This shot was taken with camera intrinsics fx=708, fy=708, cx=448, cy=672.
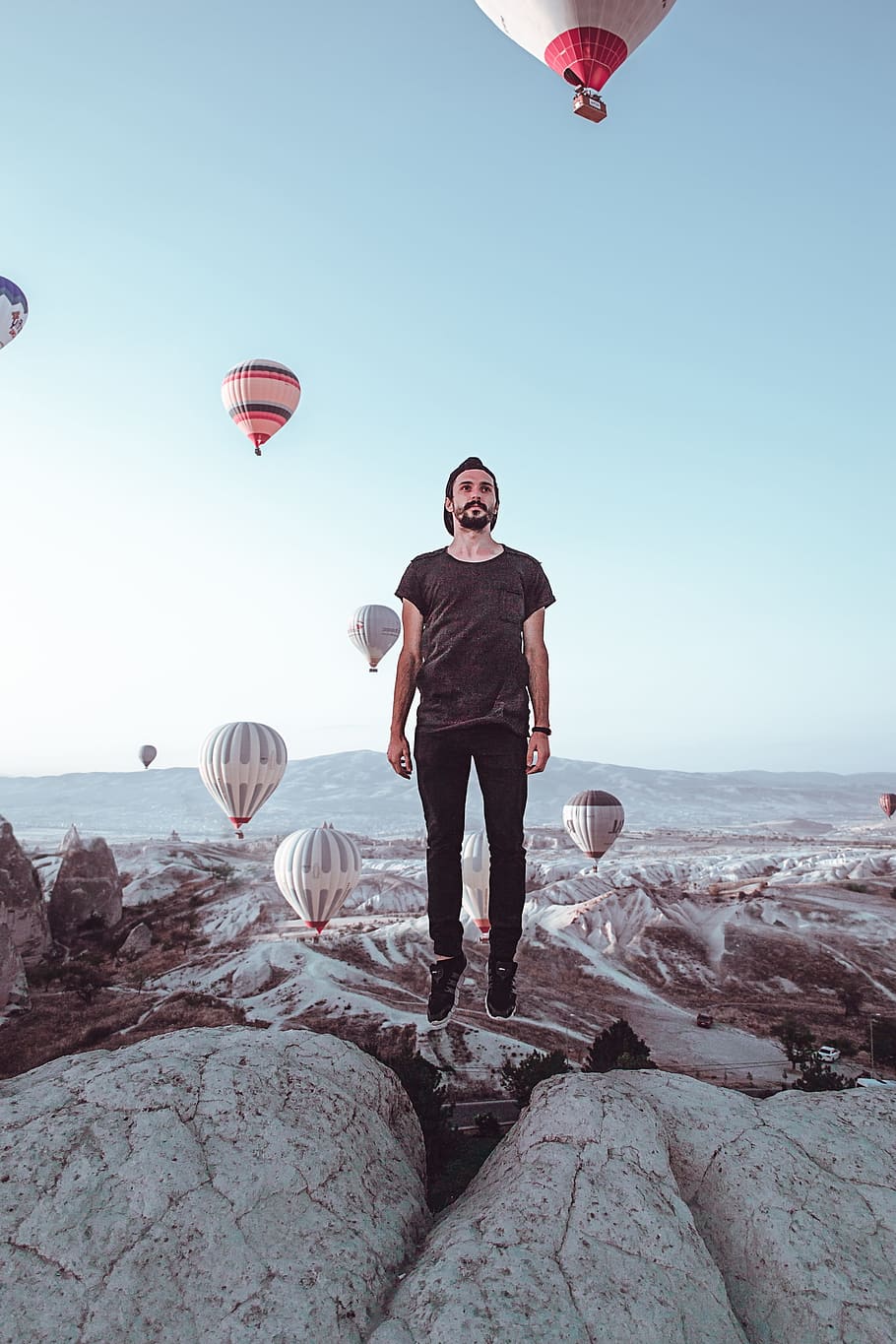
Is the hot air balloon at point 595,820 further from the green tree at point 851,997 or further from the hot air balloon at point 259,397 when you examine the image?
the hot air balloon at point 259,397

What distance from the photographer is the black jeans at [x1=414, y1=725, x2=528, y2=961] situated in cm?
564

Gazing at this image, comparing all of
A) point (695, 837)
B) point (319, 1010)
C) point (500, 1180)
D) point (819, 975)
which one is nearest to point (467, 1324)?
point (500, 1180)

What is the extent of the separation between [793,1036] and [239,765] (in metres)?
26.6

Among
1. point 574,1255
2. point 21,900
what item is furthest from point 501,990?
point 21,900

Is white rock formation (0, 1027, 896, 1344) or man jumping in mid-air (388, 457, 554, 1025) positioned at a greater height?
man jumping in mid-air (388, 457, 554, 1025)

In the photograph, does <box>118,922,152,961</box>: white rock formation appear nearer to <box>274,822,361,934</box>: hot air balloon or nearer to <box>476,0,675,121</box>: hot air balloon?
<box>274,822,361,934</box>: hot air balloon

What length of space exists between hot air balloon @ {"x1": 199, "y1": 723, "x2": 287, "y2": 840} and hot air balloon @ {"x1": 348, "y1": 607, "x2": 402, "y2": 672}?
43.9 feet

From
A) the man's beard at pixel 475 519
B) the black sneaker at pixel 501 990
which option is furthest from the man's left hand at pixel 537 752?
the man's beard at pixel 475 519

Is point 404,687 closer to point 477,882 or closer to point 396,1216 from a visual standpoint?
point 396,1216

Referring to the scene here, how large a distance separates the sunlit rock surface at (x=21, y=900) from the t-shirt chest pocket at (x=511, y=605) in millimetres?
39284

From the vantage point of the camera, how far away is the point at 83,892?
139 feet

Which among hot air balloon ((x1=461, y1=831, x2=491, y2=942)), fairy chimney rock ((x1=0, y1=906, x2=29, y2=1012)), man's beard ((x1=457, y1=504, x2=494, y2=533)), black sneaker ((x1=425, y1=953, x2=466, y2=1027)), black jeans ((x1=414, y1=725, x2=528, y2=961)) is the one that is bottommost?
fairy chimney rock ((x1=0, y1=906, x2=29, y2=1012))

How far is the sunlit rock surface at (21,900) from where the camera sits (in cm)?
3647

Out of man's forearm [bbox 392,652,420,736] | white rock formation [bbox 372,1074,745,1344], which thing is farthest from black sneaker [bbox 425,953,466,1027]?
man's forearm [bbox 392,652,420,736]
